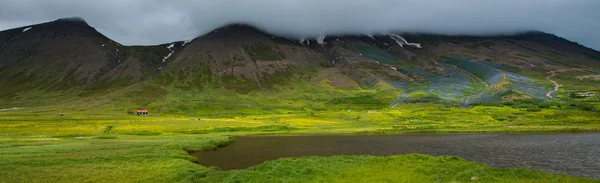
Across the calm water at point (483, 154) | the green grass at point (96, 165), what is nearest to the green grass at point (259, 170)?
the green grass at point (96, 165)

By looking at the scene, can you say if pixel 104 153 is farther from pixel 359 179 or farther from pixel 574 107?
pixel 574 107

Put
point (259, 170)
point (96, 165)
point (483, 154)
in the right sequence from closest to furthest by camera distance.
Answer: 1. point (259, 170)
2. point (96, 165)
3. point (483, 154)

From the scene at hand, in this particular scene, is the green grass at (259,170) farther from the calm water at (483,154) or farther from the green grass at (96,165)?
the calm water at (483,154)

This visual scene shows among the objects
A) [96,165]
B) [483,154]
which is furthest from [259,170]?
[483,154]

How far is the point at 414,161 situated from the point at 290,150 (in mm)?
26588

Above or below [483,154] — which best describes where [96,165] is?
above

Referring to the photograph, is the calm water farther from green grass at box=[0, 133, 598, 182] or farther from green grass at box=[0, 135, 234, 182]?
Answer: green grass at box=[0, 133, 598, 182]

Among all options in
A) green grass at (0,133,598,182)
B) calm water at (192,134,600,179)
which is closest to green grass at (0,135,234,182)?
green grass at (0,133,598,182)

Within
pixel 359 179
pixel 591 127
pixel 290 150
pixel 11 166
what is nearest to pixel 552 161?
pixel 359 179

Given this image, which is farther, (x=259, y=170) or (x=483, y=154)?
(x=483, y=154)

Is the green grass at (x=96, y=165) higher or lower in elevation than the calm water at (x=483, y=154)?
higher

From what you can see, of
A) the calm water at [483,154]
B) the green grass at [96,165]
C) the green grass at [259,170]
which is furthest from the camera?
the calm water at [483,154]

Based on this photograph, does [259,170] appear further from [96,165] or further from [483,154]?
[483,154]

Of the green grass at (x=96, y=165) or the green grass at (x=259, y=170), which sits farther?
the green grass at (x=96, y=165)
